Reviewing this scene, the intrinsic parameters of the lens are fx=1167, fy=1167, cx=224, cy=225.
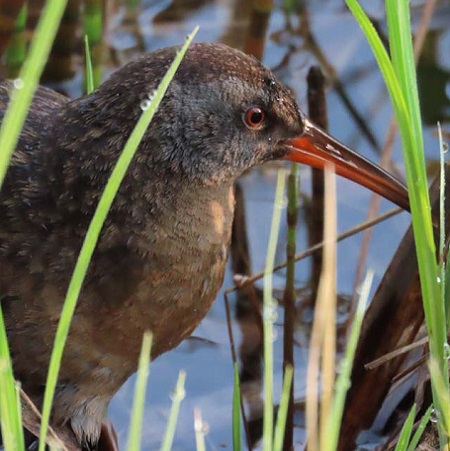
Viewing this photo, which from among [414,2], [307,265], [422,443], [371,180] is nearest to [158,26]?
[414,2]

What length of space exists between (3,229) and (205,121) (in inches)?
16.3

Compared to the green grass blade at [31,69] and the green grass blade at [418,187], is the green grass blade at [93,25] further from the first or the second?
the green grass blade at [31,69]

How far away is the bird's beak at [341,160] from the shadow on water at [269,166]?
59 cm

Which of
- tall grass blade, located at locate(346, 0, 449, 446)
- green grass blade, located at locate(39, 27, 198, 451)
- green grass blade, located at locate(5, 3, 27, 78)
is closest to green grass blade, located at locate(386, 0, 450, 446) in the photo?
tall grass blade, located at locate(346, 0, 449, 446)

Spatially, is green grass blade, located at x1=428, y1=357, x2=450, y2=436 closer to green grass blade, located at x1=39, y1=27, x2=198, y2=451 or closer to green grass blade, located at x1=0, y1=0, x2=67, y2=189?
green grass blade, located at x1=39, y1=27, x2=198, y2=451

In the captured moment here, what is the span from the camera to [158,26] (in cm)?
375

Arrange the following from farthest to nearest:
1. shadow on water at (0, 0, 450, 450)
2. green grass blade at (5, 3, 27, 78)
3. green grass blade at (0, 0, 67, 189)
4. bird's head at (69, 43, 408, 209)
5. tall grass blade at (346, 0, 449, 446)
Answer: green grass blade at (5, 3, 27, 78) → shadow on water at (0, 0, 450, 450) → bird's head at (69, 43, 408, 209) → tall grass blade at (346, 0, 449, 446) → green grass blade at (0, 0, 67, 189)

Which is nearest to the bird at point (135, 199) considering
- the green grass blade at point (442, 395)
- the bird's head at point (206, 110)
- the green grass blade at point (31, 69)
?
the bird's head at point (206, 110)

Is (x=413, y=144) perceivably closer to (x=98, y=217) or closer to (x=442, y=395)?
(x=442, y=395)

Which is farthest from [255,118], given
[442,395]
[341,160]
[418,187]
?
[442,395]

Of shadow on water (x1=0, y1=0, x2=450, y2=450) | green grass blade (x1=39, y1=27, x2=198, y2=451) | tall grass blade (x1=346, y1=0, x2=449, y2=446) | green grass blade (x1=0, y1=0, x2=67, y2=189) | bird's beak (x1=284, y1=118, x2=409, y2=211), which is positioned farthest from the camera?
shadow on water (x1=0, y1=0, x2=450, y2=450)

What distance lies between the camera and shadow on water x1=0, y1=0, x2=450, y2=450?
9.04 feet

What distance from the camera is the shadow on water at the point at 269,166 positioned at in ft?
9.04

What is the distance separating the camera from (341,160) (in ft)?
7.13
